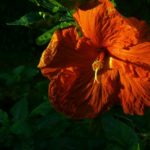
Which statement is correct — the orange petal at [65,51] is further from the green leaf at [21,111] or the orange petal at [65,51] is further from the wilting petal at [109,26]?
the green leaf at [21,111]

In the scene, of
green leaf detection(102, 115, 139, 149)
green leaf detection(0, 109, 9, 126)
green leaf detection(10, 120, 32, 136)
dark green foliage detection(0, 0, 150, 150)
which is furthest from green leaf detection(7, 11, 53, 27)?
green leaf detection(0, 109, 9, 126)

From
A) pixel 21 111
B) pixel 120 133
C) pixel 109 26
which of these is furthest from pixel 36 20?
pixel 21 111

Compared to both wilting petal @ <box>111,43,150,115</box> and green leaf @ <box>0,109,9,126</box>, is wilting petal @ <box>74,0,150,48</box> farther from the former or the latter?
green leaf @ <box>0,109,9,126</box>

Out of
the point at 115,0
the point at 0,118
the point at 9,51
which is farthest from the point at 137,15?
the point at 9,51

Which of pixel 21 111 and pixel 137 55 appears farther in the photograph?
pixel 21 111

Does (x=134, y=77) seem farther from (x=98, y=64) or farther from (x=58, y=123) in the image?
(x=58, y=123)

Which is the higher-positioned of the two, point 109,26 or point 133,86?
point 109,26
